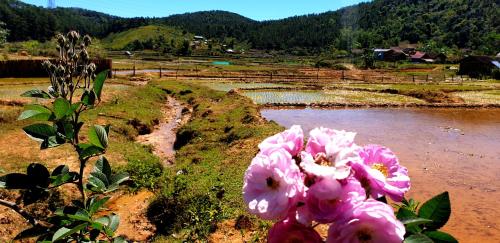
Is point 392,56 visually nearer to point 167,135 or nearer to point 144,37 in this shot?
point 144,37

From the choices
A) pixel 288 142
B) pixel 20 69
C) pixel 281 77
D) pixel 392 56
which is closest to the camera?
pixel 288 142

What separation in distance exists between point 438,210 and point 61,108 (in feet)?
6.38

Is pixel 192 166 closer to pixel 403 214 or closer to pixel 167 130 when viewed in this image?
pixel 167 130

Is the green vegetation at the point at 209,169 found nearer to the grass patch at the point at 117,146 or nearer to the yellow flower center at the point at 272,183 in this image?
the grass patch at the point at 117,146

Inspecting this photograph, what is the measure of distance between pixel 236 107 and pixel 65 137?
→ 66.3 ft

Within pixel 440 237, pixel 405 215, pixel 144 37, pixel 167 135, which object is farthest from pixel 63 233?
pixel 144 37

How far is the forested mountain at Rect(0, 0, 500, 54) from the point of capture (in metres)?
121

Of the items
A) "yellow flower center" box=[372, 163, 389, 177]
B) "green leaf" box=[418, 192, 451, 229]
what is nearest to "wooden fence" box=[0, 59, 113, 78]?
"yellow flower center" box=[372, 163, 389, 177]

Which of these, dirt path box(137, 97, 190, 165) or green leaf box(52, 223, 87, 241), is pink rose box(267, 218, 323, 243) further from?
dirt path box(137, 97, 190, 165)

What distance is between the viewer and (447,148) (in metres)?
17.9

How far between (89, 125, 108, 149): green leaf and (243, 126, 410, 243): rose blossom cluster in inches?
47.4

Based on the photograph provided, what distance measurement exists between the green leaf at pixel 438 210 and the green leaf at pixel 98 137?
170cm

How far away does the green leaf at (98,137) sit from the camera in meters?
2.34

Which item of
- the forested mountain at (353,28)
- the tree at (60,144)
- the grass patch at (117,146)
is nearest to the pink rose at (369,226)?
the tree at (60,144)
